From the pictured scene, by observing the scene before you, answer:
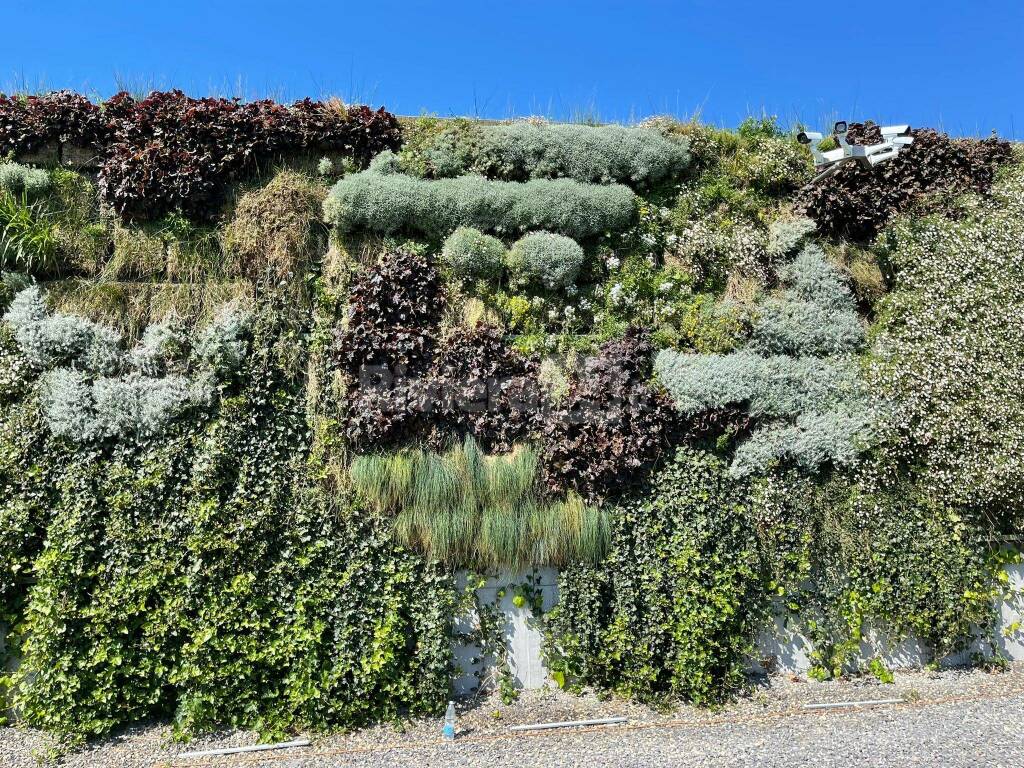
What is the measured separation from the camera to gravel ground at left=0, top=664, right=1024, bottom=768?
4.36 m

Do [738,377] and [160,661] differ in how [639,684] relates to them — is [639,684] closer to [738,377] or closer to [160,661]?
[738,377]

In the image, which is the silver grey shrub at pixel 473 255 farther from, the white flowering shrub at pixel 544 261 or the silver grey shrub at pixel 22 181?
the silver grey shrub at pixel 22 181

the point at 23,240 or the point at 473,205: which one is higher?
the point at 473,205

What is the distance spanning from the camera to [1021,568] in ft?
19.1

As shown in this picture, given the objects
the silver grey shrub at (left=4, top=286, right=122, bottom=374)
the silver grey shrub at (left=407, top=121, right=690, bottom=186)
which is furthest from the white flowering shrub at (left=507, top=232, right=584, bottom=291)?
the silver grey shrub at (left=4, top=286, right=122, bottom=374)

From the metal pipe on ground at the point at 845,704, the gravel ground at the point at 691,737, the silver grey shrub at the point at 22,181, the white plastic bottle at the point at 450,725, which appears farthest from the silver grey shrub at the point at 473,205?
the metal pipe on ground at the point at 845,704

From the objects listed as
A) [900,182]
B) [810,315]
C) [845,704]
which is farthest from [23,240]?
[900,182]

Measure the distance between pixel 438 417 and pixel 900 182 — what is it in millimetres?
5543

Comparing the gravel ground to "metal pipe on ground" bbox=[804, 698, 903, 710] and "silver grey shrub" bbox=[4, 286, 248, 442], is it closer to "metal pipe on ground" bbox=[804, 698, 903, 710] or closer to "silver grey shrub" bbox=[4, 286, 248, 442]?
"metal pipe on ground" bbox=[804, 698, 903, 710]

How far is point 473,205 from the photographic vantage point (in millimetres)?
6246

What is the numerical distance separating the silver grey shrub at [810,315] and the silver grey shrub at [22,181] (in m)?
6.91

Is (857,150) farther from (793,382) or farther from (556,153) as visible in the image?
(556,153)

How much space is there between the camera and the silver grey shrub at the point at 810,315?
6.10 m

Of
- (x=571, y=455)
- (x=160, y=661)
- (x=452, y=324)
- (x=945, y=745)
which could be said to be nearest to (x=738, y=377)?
(x=571, y=455)
